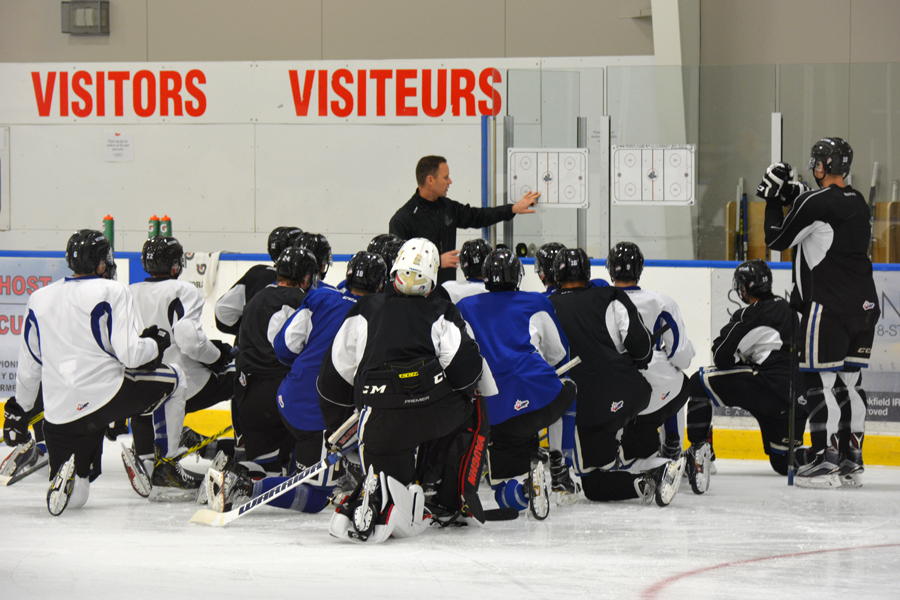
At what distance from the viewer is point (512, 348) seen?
4.23 meters

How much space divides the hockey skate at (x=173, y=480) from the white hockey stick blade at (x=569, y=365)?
5.61 ft

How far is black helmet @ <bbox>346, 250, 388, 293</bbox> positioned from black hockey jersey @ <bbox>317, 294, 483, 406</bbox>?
386mm

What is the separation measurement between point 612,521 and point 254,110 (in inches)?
258

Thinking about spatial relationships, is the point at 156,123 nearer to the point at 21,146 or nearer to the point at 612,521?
the point at 21,146

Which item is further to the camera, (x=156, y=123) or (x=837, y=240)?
(x=156, y=123)

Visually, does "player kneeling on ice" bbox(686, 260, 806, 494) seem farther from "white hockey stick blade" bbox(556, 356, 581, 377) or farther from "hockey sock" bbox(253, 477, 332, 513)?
"hockey sock" bbox(253, 477, 332, 513)

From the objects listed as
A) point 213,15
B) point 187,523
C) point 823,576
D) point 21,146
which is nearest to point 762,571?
point 823,576

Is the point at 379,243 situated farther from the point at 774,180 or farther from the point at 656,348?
the point at 774,180

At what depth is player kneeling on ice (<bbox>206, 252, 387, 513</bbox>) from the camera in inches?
167

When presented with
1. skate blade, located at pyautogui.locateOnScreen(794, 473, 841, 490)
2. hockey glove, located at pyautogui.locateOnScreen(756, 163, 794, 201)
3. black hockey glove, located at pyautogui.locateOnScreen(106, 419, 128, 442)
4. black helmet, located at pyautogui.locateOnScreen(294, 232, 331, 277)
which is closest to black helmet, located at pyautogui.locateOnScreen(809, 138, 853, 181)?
hockey glove, located at pyautogui.locateOnScreen(756, 163, 794, 201)

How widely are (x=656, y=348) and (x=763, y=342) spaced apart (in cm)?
71

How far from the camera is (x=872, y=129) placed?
6.96 metres

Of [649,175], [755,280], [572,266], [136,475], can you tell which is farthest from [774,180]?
[136,475]

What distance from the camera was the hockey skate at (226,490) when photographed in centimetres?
412
